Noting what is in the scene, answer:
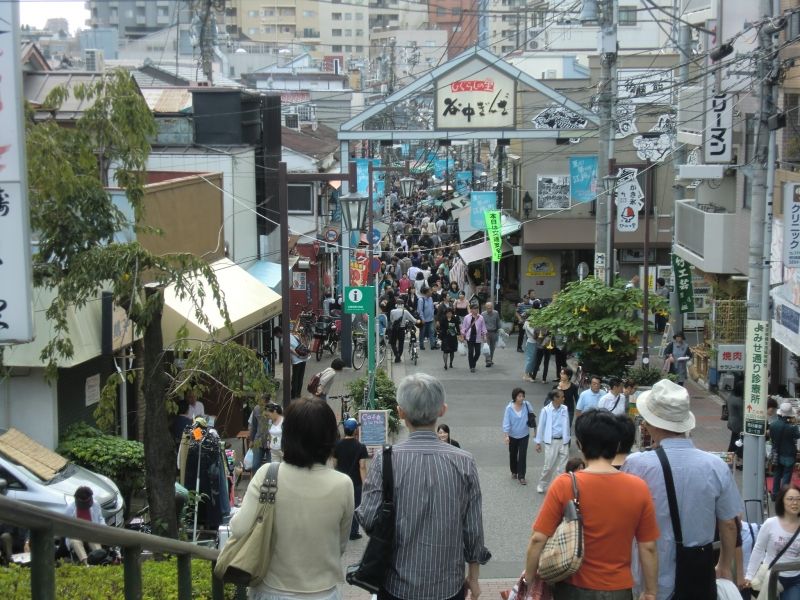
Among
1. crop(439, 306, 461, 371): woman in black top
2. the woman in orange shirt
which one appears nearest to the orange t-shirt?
the woman in orange shirt

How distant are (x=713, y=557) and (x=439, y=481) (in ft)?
5.38

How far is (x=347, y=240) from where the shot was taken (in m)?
26.5

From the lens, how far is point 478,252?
36.5 metres

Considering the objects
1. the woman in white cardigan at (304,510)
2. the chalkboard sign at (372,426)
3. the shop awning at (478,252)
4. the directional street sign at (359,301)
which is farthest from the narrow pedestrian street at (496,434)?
→ the woman in white cardigan at (304,510)

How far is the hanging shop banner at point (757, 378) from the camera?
1238 centimetres

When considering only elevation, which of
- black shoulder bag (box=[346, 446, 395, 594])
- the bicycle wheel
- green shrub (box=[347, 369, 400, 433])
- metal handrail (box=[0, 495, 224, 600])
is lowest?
the bicycle wheel

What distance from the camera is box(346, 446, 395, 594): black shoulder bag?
14.9 feet

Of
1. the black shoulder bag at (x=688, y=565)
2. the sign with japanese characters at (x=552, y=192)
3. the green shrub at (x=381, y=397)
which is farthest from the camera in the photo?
the sign with japanese characters at (x=552, y=192)

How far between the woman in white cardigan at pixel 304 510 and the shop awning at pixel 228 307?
10096 mm

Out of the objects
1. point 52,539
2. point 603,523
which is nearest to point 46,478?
point 603,523

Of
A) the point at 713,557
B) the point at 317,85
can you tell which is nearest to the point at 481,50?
the point at 713,557

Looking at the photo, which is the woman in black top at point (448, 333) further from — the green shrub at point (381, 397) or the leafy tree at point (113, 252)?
the leafy tree at point (113, 252)

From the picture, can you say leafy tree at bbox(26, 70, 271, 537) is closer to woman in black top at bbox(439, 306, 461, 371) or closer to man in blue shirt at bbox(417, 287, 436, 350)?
woman in black top at bbox(439, 306, 461, 371)

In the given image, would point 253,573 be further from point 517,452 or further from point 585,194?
point 585,194
